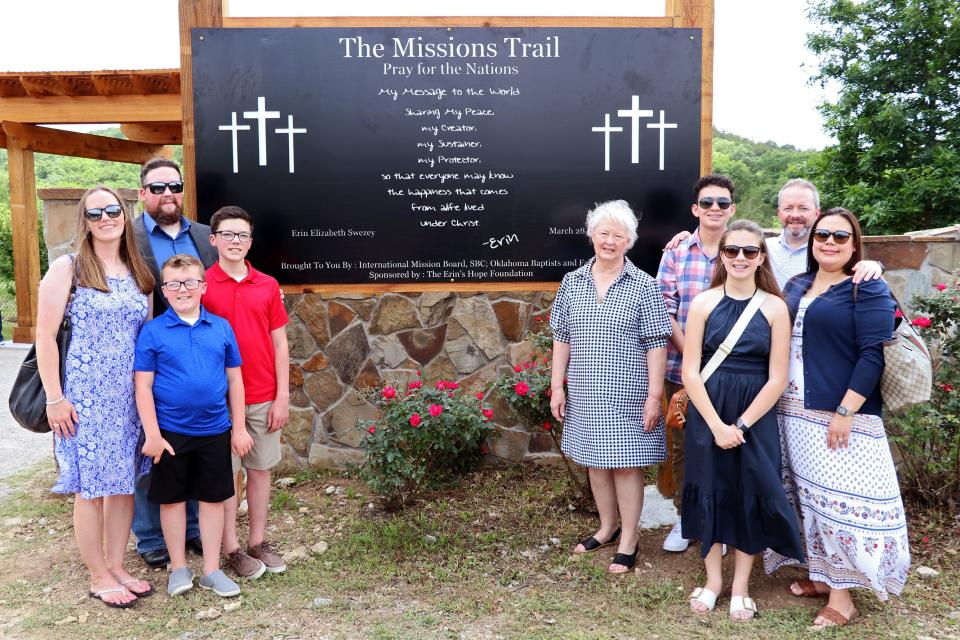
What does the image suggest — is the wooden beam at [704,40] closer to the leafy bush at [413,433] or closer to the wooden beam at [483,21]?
the wooden beam at [483,21]

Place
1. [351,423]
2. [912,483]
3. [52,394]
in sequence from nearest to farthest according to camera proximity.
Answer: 1. [52,394]
2. [912,483]
3. [351,423]

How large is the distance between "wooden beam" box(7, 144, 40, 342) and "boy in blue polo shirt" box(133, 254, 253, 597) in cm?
717

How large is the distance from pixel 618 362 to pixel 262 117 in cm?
239

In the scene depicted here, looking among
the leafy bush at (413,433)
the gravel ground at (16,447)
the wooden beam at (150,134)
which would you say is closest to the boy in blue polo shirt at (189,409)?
the leafy bush at (413,433)

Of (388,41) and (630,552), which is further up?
(388,41)

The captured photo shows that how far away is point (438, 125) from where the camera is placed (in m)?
3.96

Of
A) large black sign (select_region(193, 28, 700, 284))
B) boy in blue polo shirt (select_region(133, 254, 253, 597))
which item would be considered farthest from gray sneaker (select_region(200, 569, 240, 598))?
large black sign (select_region(193, 28, 700, 284))

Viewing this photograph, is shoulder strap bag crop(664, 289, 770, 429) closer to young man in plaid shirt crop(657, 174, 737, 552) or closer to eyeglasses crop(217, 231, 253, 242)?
young man in plaid shirt crop(657, 174, 737, 552)

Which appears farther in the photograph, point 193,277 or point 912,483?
point 912,483

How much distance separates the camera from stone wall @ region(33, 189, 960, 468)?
4.13 metres

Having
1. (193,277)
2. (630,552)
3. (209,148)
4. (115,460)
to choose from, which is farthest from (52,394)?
(630,552)

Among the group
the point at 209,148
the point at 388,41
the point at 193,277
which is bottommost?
the point at 193,277

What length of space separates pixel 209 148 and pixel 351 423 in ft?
5.72

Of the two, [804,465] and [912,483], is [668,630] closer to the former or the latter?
[804,465]
